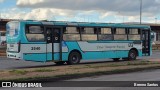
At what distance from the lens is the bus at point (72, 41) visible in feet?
77.2

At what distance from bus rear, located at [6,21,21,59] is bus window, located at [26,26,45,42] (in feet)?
2.12

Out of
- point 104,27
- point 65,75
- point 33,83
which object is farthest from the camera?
point 104,27

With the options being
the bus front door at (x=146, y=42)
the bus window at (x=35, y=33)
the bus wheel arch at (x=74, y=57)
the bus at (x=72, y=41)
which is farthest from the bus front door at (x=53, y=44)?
the bus front door at (x=146, y=42)

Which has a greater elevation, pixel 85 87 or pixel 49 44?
pixel 49 44

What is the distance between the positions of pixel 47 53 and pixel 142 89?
12.1m

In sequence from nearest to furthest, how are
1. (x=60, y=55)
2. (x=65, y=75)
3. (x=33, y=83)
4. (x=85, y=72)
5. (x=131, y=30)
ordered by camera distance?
1. (x=33, y=83)
2. (x=65, y=75)
3. (x=85, y=72)
4. (x=60, y=55)
5. (x=131, y=30)

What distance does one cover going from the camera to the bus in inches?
926

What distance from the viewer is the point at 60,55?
82.1 ft

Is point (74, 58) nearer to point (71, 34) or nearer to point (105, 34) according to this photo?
point (71, 34)

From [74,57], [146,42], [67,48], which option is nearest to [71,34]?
[67,48]

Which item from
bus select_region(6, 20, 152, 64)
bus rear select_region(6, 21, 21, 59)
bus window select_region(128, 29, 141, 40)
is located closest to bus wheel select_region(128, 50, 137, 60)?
bus select_region(6, 20, 152, 64)

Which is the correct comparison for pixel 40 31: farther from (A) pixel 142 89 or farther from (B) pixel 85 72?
(A) pixel 142 89

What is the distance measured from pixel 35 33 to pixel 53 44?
145 centimetres

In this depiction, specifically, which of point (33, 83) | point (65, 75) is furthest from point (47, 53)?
point (33, 83)
